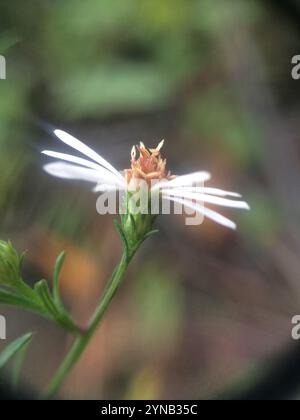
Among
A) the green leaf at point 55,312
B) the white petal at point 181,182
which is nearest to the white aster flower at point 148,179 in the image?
the white petal at point 181,182

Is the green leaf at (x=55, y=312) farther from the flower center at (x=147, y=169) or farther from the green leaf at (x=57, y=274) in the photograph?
the flower center at (x=147, y=169)

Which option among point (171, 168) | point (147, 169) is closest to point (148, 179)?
point (147, 169)

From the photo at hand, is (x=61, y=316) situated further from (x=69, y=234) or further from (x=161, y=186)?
(x=69, y=234)

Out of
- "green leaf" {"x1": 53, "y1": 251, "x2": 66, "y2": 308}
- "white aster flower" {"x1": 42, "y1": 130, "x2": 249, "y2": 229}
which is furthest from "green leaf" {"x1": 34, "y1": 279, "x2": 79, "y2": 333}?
"white aster flower" {"x1": 42, "y1": 130, "x2": 249, "y2": 229}

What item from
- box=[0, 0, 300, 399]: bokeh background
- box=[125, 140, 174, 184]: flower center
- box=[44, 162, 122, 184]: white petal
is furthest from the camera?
box=[0, 0, 300, 399]: bokeh background

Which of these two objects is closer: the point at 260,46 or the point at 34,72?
the point at 34,72

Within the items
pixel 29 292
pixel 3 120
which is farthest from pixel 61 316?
pixel 3 120

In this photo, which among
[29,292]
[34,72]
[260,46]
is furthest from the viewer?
[260,46]

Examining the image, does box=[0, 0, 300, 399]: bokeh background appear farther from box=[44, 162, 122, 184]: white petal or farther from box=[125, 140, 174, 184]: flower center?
box=[44, 162, 122, 184]: white petal
